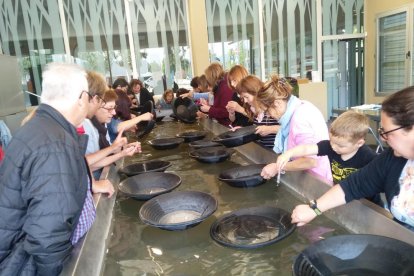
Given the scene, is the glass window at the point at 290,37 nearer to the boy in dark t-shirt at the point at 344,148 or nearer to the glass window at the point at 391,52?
the glass window at the point at 391,52

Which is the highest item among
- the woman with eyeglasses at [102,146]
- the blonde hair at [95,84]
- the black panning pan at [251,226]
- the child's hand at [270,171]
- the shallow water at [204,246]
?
the blonde hair at [95,84]

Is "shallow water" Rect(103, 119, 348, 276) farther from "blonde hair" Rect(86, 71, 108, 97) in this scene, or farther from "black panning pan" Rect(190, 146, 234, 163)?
"blonde hair" Rect(86, 71, 108, 97)

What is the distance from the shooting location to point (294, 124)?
171 centimetres

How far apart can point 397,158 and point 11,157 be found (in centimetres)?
127

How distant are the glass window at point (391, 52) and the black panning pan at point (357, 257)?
21.7 feet

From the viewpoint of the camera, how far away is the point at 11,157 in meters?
1.03

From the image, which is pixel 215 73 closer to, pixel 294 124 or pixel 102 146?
pixel 102 146

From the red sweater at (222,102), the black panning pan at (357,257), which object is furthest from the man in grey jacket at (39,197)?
the red sweater at (222,102)

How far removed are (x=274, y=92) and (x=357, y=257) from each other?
0.98 m

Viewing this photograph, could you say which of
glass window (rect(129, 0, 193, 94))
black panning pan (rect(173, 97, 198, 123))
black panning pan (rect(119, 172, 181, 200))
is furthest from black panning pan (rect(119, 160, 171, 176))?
glass window (rect(129, 0, 193, 94))

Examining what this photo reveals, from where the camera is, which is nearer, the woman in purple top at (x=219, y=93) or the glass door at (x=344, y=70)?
the woman in purple top at (x=219, y=93)

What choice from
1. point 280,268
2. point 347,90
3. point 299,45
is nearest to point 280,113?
point 280,268

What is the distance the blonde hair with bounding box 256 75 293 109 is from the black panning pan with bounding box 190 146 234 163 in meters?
0.53

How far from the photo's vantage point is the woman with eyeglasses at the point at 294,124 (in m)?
1.63
